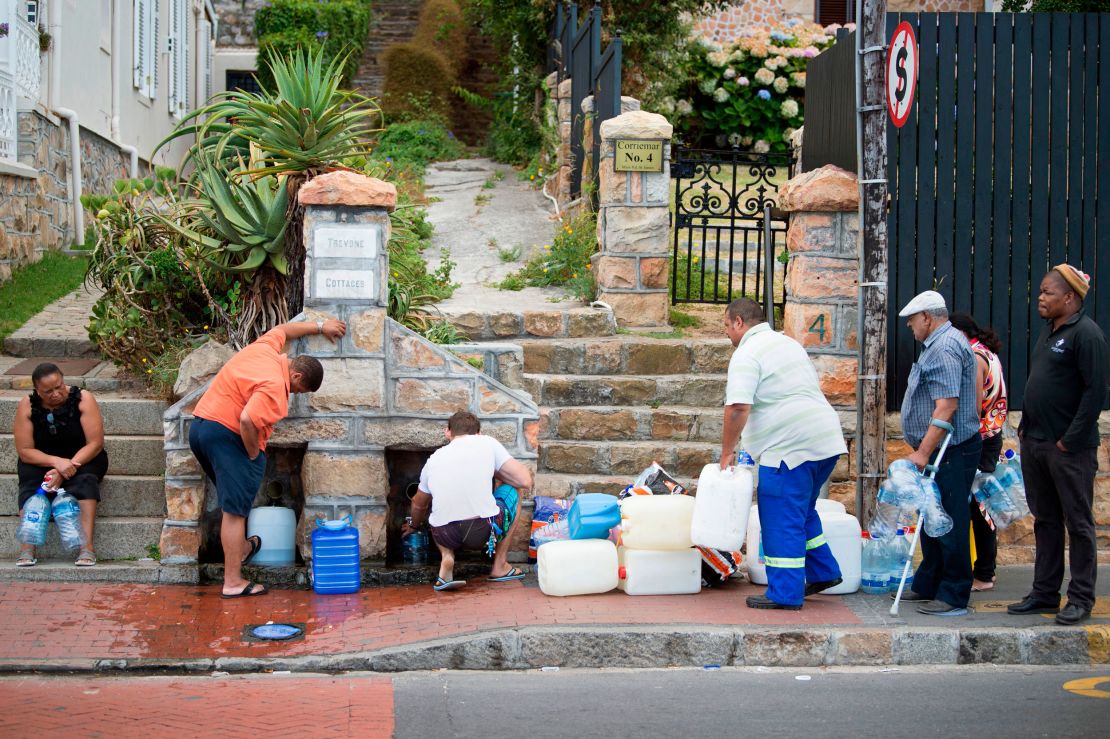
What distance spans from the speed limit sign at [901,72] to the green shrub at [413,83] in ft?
44.4

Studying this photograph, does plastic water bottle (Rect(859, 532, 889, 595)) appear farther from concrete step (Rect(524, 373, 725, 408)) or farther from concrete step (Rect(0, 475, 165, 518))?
concrete step (Rect(0, 475, 165, 518))

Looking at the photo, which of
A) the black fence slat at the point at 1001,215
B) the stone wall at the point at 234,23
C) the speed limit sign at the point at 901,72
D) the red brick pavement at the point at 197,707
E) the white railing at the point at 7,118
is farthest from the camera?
the stone wall at the point at 234,23

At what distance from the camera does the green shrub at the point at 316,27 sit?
22219 millimetres

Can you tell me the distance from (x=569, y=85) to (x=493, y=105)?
5.58 metres

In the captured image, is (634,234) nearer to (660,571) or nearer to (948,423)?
(660,571)

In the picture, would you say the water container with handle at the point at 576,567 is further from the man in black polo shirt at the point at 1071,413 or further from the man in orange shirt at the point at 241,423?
the man in black polo shirt at the point at 1071,413

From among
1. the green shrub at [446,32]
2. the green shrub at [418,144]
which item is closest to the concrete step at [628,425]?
the green shrub at [418,144]

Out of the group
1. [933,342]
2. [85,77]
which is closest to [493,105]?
[85,77]

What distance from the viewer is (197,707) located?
227 inches

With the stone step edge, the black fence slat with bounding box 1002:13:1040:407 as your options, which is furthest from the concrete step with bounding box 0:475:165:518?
the black fence slat with bounding box 1002:13:1040:407

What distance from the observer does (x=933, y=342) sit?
23.3 ft

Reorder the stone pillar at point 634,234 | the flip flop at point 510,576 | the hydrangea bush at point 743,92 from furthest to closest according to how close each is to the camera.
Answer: the hydrangea bush at point 743,92 → the stone pillar at point 634,234 → the flip flop at point 510,576

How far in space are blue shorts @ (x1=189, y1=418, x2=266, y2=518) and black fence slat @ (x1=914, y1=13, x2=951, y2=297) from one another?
15.8ft

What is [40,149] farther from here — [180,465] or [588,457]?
[588,457]
